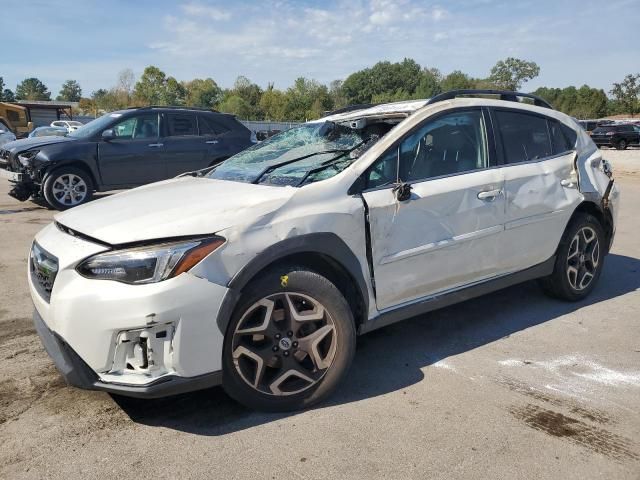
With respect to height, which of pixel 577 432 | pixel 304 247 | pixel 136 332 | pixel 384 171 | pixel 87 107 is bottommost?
pixel 577 432

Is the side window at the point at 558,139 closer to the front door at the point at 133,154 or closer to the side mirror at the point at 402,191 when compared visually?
the side mirror at the point at 402,191

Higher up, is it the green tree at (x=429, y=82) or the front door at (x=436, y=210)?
the green tree at (x=429, y=82)

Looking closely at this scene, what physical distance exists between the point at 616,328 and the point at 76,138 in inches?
342

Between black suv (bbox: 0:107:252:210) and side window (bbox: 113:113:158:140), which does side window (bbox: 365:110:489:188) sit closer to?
black suv (bbox: 0:107:252:210)

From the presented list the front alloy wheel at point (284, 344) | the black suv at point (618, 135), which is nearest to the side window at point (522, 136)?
the front alloy wheel at point (284, 344)

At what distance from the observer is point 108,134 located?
31.2ft

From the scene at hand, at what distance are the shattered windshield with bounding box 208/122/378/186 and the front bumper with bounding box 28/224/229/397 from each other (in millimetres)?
1018

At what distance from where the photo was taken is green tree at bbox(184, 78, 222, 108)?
90375mm

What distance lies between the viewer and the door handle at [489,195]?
3740 millimetres

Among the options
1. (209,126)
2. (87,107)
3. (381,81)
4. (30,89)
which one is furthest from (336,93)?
(209,126)

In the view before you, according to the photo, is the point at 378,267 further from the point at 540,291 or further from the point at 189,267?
the point at 540,291

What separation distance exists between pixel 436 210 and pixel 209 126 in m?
7.88

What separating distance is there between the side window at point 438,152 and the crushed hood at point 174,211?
68 cm

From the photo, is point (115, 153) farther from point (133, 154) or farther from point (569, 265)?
point (569, 265)
